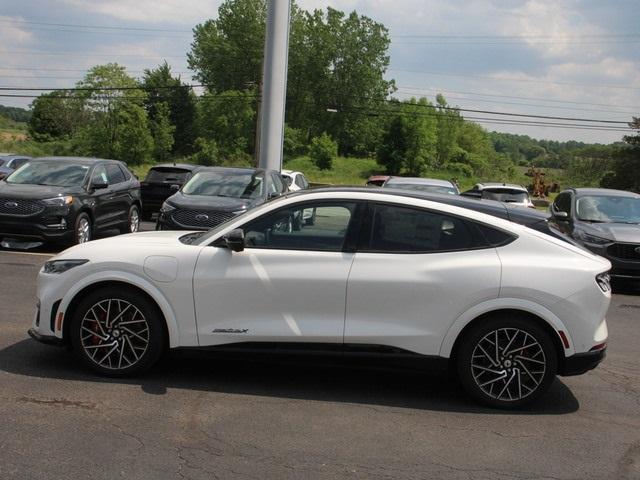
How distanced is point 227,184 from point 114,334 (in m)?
7.65

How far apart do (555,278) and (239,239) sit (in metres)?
2.30

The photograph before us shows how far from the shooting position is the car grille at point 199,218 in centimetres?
1145

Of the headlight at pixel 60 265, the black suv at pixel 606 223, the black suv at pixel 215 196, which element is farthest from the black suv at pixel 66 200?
the black suv at pixel 606 223

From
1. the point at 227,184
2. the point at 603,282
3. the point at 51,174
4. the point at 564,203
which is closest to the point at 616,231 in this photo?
the point at 564,203

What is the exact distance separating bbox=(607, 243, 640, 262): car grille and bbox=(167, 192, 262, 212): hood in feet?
19.7

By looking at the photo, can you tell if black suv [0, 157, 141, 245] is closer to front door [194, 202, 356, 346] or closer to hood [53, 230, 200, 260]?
hood [53, 230, 200, 260]

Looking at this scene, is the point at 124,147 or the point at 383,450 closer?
the point at 383,450

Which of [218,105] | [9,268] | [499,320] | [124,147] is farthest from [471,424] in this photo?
[218,105]

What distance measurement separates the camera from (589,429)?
4.78 m

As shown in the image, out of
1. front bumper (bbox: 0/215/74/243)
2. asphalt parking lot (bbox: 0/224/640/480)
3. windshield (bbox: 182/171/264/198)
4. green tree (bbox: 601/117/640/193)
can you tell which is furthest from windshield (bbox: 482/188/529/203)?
green tree (bbox: 601/117/640/193)

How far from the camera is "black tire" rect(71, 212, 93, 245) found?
12.1m

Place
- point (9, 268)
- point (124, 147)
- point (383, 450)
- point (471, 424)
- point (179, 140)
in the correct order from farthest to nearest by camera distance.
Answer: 1. point (179, 140)
2. point (124, 147)
3. point (9, 268)
4. point (471, 424)
5. point (383, 450)

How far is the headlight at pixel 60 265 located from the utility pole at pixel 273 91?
708 inches

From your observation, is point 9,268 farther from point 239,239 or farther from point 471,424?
point 471,424
